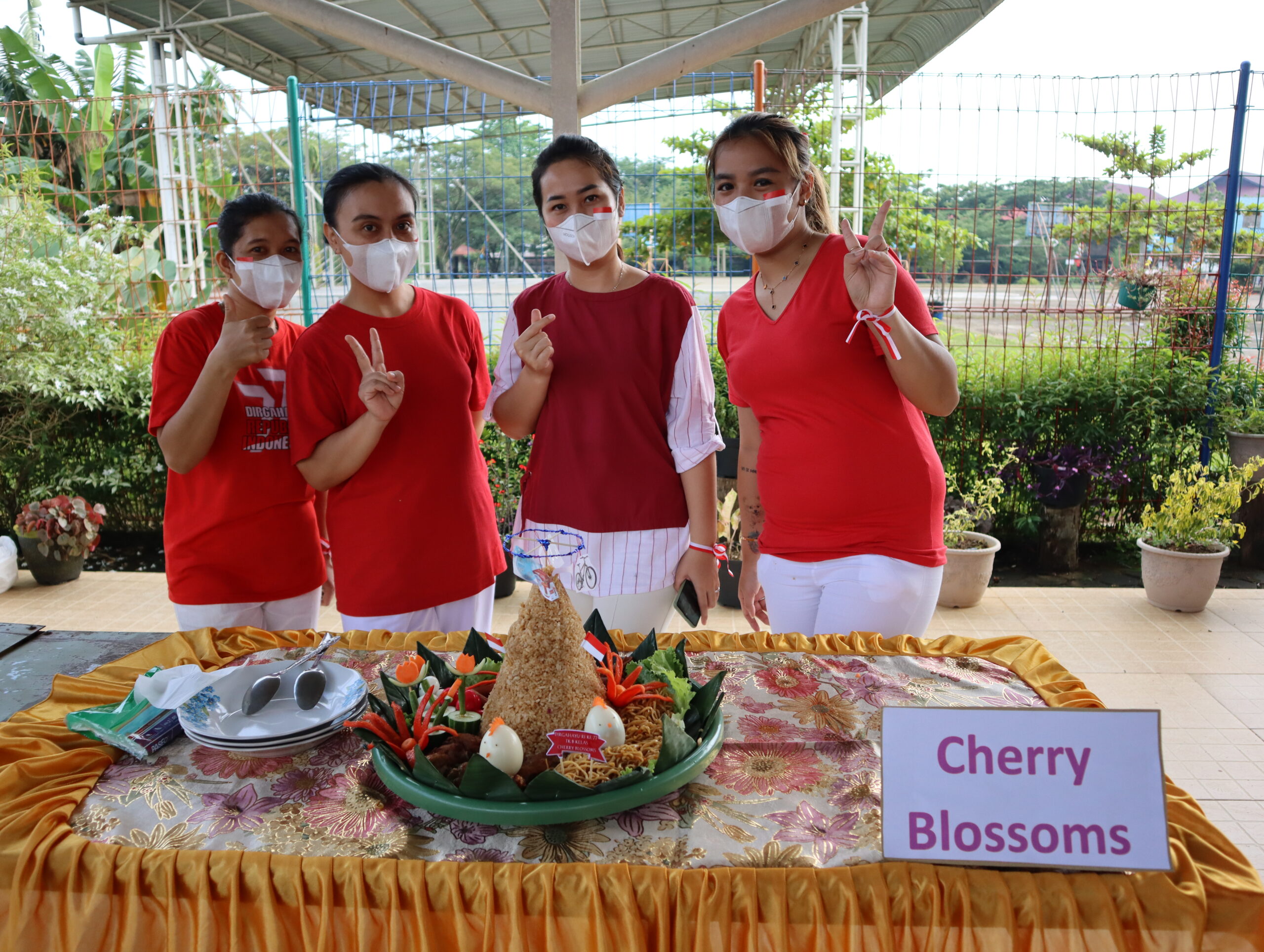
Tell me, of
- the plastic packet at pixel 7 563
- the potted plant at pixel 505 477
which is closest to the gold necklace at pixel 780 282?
the potted plant at pixel 505 477

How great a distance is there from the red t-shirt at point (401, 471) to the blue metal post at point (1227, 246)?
492 cm

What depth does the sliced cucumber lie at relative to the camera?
4.21ft

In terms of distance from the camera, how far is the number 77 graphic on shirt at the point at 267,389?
82.3 inches

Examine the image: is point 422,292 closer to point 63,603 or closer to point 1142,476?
point 63,603

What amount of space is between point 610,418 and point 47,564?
4.55 metres

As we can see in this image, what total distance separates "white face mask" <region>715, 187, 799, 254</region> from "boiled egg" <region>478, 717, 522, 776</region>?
1.24m

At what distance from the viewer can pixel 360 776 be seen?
1301 millimetres

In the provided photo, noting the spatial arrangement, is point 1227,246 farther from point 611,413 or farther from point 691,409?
point 611,413

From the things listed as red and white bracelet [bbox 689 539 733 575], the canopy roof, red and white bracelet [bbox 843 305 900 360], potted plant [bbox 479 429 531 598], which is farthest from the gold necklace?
the canopy roof

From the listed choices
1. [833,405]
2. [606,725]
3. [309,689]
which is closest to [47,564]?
[309,689]

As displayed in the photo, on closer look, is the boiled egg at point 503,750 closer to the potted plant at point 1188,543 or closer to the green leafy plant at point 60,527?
the potted plant at point 1188,543

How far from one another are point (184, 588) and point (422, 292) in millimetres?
897

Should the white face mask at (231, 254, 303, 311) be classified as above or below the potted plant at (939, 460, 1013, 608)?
above

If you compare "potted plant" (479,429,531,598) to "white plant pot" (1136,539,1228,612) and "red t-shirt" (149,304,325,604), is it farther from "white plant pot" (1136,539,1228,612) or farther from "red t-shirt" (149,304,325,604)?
"white plant pot" (1136,539,1228,612)
